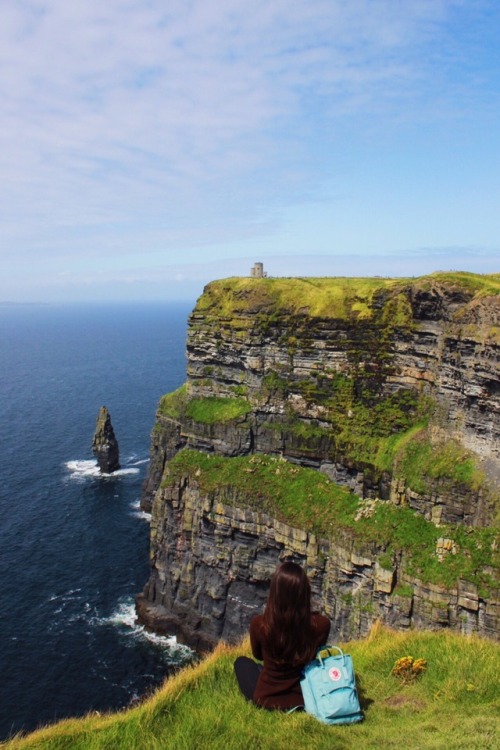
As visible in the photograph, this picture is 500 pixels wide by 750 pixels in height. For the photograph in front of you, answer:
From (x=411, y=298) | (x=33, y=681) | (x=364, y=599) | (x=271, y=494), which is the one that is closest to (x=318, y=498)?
(x=271, y=494)

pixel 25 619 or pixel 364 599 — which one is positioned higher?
pixel 364 599

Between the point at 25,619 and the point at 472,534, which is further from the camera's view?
the point at 25,619

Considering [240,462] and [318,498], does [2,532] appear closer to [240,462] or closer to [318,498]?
[240,462]

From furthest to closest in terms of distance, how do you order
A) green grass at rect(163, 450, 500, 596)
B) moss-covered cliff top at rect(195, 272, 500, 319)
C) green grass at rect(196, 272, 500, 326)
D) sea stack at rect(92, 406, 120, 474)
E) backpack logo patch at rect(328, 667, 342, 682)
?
sea stack at rect(92, 406, 120, 474) → green grass at rect(196, 272, 500, 326) → moss-covered cliff top at rect(195, 272, 500, 319) → green grass at rect(163, 450, 500, 596) → backpack logo patch at rect(328, 667, 342, 682)

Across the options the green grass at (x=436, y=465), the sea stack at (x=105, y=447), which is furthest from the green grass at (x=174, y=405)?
the green grass at (x=436, y=465)

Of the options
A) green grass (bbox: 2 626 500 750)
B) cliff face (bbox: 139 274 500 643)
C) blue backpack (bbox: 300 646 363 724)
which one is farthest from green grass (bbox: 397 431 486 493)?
blue backpack (bbox: 300 646 363 724)

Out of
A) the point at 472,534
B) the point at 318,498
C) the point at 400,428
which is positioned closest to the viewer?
the point at 472,534

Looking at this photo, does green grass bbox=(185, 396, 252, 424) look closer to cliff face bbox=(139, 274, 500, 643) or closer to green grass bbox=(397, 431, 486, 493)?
cliff face bbox=(139, 274, 500, 643)
